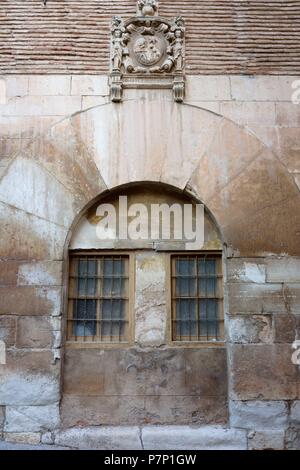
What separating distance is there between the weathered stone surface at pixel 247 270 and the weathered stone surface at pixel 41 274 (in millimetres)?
1730

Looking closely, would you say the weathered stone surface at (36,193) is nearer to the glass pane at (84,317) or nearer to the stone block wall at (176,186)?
the stone block wall at (176,186)

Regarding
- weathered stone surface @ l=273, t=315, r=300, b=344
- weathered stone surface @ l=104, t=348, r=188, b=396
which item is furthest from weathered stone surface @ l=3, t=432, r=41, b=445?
weathered stone surface @ l=273, t=315, r=300, b=344

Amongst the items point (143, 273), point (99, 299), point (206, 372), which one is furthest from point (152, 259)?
point (206, 372)

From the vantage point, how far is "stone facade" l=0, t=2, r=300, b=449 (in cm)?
445

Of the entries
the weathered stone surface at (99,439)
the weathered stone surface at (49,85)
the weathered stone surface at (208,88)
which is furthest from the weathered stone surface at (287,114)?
the weathered stone surface at (99,439)

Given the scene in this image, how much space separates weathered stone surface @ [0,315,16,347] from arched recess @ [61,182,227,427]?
538 millimetres

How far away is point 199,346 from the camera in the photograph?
4.73 metres

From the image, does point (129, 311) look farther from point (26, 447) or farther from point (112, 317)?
point (26, 447)

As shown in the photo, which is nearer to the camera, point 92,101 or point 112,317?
point 112,317

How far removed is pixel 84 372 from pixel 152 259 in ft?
4.42

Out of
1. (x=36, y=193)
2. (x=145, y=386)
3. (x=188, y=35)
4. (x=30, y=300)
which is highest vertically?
(x=188, y=35)

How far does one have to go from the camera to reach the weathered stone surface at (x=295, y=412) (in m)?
4.40

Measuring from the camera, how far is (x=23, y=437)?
4406 millimetres

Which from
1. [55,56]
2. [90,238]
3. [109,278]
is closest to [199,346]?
[109,278]
